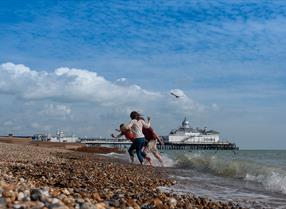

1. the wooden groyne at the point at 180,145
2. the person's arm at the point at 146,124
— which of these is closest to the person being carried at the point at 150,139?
the person's arm at the point at 146,124

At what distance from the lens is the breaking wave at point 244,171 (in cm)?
1356

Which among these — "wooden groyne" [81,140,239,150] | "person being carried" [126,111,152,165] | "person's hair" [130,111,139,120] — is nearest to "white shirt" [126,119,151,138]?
"person being carried" [126,111,152,165]

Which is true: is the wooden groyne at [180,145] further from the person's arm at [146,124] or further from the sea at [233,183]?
the person's arm at [146,124]

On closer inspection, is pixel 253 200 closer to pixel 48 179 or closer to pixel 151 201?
pixel 151 201

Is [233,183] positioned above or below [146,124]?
below

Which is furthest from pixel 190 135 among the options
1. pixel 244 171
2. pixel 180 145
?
pixel 244 171

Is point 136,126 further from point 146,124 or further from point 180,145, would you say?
point 180,145

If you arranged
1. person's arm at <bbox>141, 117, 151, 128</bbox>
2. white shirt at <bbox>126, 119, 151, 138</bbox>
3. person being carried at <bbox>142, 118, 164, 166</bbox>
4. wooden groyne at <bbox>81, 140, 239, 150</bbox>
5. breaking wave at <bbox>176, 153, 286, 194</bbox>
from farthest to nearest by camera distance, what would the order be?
wooden groyne at <bbox>81, 140, 239, 150</bbox>
person being carried at <bbox>142, 118, 164, 166</bbox>
person's arm at <bbox>141, 117, 151, 128</bbox>
white shirt at <bbox>126, 119, 151, 138</bbox>
breaking wave at <bbox>176, 153, 286, 194</bbox>

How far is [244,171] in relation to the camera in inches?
680

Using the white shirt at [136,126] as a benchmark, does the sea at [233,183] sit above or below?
below

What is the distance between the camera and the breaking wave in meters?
13.6

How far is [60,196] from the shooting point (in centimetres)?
592

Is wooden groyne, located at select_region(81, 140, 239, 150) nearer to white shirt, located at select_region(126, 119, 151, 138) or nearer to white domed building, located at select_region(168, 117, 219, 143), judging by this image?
white domed building, located at select_region(168, 117, 219, 143)

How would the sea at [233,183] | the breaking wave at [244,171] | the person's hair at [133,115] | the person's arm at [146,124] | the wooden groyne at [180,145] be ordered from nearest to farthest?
the sea at [233,183] → the breaking wave at [244,171] → the person's hair at [133,115] → the person's arm at [146,124] → the wooden groyne at [180,145]
